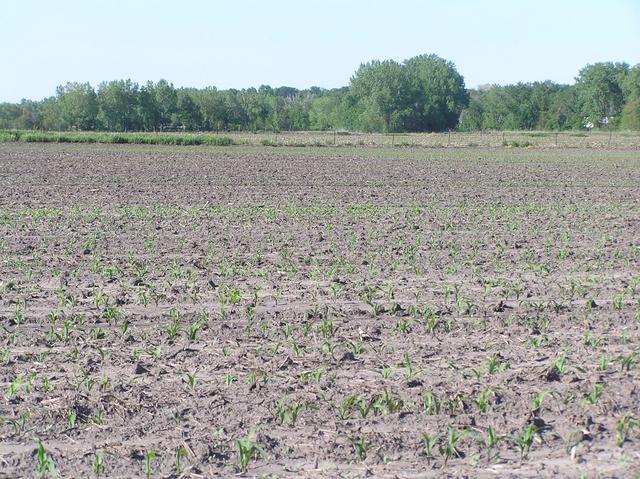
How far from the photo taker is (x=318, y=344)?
8.08 meters

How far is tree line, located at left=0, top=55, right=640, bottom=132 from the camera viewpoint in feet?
359

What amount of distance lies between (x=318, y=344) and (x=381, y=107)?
112 m

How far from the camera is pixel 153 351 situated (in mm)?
7840

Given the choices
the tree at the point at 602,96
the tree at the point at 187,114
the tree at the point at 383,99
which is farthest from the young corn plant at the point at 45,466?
the tree at the point at 602,96

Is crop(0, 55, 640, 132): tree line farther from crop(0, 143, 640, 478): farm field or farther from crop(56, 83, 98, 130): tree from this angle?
crop(0, 143, 640, 478): farm field

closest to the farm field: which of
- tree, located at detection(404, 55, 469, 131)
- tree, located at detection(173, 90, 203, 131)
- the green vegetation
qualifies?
the green vegetation

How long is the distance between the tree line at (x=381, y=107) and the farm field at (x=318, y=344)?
8741 centimetres

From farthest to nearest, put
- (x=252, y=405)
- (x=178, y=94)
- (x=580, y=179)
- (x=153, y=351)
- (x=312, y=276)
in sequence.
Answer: (x=178, y=94), (x=580, y=179), (x=312, y=276), (x=153, y=351), (x=252, y=405)

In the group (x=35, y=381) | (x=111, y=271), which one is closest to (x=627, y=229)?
(x=111, y=271)

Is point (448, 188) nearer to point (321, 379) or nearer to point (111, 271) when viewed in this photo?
point (111, 271)

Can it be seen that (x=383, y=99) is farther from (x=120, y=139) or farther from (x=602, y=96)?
(x=120, y=139)

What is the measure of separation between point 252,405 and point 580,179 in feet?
84.8

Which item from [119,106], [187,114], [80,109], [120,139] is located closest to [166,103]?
[187,114]

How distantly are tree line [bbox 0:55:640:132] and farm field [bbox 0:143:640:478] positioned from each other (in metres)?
87.4
